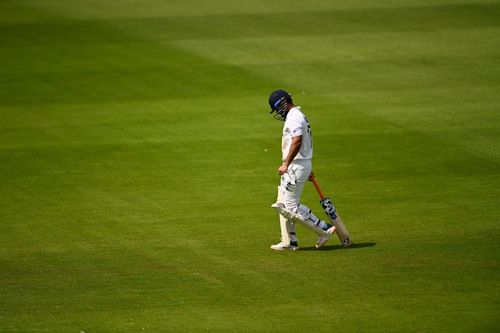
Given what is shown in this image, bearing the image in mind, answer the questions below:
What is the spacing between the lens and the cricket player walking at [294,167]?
45.3ft

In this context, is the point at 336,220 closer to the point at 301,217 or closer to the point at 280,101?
the point at 301,217

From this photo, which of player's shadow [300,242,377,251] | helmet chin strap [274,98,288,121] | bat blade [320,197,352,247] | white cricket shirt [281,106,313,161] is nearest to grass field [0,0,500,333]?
player's shadow [300,242,377,251]

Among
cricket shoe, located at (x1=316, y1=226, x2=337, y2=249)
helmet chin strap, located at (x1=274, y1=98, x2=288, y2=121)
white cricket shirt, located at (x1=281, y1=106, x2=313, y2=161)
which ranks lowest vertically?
cricket shoe, located at (x1=316, y1=226, x2=337, y2=249)

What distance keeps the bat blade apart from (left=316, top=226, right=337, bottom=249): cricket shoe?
0.10 metres

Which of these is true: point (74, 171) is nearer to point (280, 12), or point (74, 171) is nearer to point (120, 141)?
point (120, 141)

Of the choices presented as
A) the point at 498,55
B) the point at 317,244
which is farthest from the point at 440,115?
the point at 317,244

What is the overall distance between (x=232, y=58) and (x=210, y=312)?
1621 cm

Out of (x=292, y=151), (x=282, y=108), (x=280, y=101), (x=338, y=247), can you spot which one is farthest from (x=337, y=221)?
(x=280, y=101)

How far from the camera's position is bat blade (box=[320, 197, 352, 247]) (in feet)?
46.2

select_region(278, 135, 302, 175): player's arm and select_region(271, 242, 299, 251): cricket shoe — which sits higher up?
select_region(278, 135, 302, 175): player's arm

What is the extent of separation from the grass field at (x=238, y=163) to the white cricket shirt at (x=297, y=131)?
4.65 ft

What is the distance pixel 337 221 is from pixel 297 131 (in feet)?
4.69

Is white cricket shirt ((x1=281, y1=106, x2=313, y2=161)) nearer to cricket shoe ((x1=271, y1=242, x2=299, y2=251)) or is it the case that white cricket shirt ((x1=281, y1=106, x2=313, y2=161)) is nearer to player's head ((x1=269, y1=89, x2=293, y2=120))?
player's head ((x1=269, y1=89, x2=293, y2=120))

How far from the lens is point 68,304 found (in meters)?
12.2
